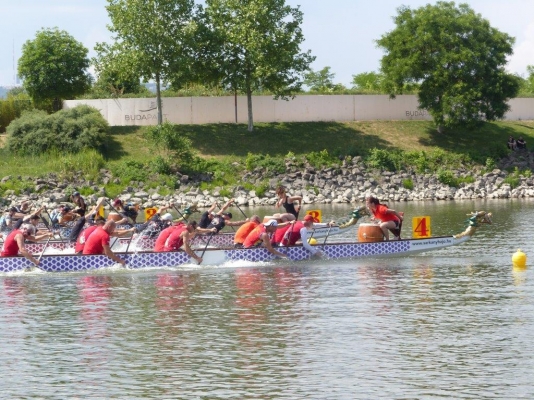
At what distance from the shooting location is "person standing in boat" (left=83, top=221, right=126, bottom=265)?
26.6 meters

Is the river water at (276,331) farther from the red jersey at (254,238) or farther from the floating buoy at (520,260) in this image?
the red jersey at (254,238)

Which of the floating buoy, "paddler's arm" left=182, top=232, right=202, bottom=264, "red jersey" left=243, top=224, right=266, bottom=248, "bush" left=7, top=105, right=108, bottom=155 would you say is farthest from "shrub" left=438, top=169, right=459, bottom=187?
"paddler's arm" left=182, top=232, right=202, bottom=264

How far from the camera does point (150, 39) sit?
62.2 meters

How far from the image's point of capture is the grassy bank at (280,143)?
61219mm

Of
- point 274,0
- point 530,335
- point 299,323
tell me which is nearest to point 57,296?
point 299,323

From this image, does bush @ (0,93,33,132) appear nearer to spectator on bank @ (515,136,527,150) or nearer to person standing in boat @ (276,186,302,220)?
spectator on bank @ (515,136,527,150)

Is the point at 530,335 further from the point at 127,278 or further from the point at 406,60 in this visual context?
the point at 406,60

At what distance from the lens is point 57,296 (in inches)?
940

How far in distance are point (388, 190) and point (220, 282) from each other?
1399 inches

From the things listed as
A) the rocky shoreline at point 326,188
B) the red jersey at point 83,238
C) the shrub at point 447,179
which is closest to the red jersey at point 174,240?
the red jersey at point 83,238

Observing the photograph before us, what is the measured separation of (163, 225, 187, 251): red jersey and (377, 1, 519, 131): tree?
1605 inches

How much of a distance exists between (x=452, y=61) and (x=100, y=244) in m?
43.3

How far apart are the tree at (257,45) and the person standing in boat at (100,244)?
38055mm

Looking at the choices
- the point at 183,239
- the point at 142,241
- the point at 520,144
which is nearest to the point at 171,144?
the point at 520,144
